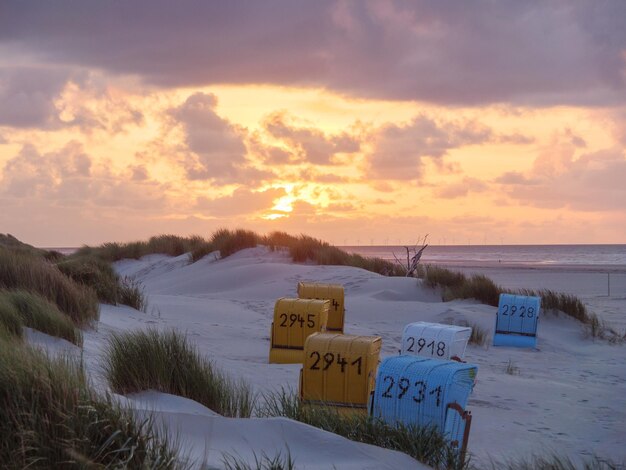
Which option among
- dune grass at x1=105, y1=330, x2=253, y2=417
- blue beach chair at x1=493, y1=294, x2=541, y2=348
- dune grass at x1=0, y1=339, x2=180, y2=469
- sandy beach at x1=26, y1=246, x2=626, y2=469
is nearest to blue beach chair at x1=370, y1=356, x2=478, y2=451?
sandy beach at x1=26, y1=246, x2=626, y2=469

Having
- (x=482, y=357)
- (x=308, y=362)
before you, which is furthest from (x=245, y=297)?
(x=308, y=362)

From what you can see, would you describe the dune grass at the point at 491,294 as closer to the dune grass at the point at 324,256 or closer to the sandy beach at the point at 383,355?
the sandy beach at the point at 383,355

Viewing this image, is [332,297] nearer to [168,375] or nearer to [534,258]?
[168,375]

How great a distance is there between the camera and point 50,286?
435 inches

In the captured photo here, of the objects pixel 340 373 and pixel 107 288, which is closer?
pixel 340 373

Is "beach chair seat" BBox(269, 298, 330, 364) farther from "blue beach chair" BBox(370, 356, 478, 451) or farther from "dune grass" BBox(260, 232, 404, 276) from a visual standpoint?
"dune grass" BBox(260, 232, 404, 276)

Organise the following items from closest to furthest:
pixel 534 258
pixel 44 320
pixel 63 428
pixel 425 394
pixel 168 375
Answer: pixel 63 428 < pixel 425 394 < pixel 168 375 < pixel 44 320 < pixel 534 258

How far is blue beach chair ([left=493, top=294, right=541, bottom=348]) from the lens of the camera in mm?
14133

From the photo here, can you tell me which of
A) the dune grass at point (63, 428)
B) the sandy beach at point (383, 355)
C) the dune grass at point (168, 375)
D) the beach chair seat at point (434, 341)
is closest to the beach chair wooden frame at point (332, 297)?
the sandy beach at point (383, 355)

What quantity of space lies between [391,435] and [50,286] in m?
7.21

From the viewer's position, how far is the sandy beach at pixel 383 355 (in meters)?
4.96

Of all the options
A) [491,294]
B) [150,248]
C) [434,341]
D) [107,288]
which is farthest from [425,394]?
[150,248]

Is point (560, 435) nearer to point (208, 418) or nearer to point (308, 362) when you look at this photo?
point (308, 362)

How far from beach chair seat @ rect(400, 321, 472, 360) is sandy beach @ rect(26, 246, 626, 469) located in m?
0.60
